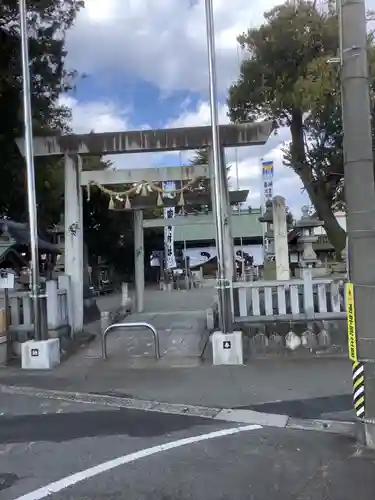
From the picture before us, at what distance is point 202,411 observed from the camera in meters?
6.99

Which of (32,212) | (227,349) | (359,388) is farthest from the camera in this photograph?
(32,212)

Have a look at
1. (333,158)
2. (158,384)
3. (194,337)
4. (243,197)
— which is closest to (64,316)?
(194,337)

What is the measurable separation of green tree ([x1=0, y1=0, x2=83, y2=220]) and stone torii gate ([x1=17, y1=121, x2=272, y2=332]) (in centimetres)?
186

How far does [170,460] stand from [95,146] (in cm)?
817

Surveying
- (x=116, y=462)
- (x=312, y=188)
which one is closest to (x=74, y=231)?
(x=116, y=462)

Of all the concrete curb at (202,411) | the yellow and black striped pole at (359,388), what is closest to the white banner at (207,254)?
the concrete curb at (202,411)

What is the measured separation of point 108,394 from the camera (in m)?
7.95

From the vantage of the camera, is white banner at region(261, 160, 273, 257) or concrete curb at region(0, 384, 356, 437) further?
white banner at region(261, 160, 273, 257)

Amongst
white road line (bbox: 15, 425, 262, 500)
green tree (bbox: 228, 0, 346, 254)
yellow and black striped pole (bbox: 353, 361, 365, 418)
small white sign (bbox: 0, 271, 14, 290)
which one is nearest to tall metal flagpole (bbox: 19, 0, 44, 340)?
small white sign (bbox: 0, 271, 14, 290)

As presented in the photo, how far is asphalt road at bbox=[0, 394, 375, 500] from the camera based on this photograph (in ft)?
14.8

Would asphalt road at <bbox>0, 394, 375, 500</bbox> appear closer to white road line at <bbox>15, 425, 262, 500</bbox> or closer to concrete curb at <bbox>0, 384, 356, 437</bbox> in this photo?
white road line at <bbox>15, 425, 262, 500</bbox>

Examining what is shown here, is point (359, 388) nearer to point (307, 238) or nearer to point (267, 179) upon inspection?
point (307, 238)

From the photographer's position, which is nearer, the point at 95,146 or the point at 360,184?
the point at 360,184

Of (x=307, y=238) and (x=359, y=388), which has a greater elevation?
(x=307, y=238)
